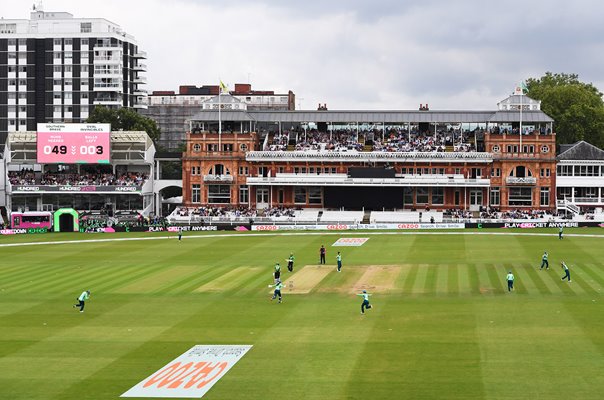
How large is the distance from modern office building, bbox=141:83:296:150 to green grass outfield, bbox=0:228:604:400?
331ft

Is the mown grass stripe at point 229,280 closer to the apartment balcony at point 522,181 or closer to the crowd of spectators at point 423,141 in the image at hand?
the crowd of spectators at point 423,141

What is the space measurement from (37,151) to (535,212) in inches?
2309

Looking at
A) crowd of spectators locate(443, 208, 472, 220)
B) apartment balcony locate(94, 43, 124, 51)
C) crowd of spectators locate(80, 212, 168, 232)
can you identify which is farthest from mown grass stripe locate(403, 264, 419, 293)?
apartment balcony locate(94, 43, 124, 51)

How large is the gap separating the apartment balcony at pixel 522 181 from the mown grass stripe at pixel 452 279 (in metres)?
44.9

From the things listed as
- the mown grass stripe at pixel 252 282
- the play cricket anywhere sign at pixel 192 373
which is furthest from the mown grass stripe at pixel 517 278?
the play cricket anywhere sign at pixel 192 373

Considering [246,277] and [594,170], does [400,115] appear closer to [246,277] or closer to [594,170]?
[594,170]

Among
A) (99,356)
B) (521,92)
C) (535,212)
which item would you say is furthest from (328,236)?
(99,356)

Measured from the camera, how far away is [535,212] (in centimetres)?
9750

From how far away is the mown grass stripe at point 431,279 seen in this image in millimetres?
47406

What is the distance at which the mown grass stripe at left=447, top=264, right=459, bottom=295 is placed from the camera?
47219 mm

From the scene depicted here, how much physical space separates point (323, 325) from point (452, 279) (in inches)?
626

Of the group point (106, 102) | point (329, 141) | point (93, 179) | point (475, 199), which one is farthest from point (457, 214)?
point (106, 102)

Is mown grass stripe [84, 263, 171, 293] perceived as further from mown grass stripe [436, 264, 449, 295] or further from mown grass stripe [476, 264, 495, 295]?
mown grass stripe [476, 264, 495, 295]

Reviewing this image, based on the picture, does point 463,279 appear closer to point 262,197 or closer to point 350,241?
point 350,241
